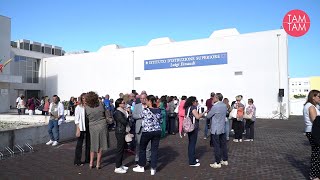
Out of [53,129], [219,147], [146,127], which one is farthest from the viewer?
[53,129]

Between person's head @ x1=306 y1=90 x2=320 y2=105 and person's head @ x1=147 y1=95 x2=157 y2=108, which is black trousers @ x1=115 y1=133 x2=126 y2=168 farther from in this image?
person's head @ x1=306 y1=90 x2=320 y2=105

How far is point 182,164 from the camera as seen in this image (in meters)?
7.39

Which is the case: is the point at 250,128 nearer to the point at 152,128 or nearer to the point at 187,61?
the point at 152,128

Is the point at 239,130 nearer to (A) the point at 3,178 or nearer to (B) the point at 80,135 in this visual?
(B) the point at 80,135

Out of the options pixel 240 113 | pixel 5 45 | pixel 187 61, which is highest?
pixel 5 45

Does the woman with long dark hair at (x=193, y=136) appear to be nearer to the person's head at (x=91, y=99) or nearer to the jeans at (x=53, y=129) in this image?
the person's head at (x=91, y=99)

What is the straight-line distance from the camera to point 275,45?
22484mm

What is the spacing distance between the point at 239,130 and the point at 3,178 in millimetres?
8101

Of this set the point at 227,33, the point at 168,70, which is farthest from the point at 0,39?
the point at 227,33

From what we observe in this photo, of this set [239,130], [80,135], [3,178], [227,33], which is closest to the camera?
[3,178]

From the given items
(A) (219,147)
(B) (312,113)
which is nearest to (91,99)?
(A) (219,147)

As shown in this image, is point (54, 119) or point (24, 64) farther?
point (24, 64)

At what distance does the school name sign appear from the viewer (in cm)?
2481

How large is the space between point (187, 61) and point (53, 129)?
57.4 ft
